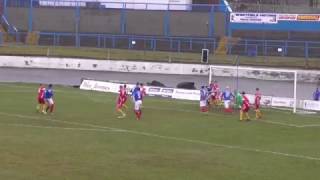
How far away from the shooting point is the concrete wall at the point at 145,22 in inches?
3280

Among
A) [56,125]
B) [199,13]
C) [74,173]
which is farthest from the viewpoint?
[199,13]

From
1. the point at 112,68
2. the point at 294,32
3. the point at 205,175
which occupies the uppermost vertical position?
the point at 294,32

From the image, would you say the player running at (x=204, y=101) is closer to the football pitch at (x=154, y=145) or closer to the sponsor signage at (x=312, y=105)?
the football pitch at (x=154, y=145)

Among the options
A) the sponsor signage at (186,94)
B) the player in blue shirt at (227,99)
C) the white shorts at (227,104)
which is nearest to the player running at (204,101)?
the player in blue shirt at (227,99)

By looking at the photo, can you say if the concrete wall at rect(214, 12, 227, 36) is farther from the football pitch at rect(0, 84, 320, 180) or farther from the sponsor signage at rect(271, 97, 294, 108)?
the football pitch at rect(0, 84, 320, 180)

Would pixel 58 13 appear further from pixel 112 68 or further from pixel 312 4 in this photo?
pixel 312 4

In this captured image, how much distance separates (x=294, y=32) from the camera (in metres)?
75.1

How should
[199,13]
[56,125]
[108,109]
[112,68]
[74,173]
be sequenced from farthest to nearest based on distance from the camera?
[199,13]
[112,68]
[108,109]
[56,125]
[74,173]

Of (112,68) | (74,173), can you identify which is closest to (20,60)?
(112,68)

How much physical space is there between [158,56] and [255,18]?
1589 centimetres

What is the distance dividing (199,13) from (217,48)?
9479 millimetres

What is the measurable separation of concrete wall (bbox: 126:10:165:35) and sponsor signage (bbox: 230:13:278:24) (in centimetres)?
987

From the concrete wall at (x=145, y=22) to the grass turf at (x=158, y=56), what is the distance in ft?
41.7

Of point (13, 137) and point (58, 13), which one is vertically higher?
point (58, 13)
